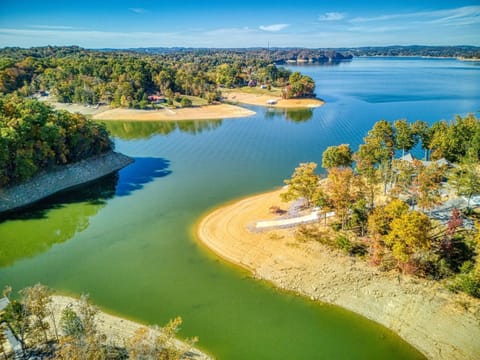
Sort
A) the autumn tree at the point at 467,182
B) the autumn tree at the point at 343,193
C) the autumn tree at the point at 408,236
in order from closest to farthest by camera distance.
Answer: the autumn tree at the point at 408,236
the autumn tree at the point at 467,182
the autumn tree at the point at 343,193

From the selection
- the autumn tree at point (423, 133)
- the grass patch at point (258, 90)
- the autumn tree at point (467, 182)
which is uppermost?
the grass patch at point (258, 90)

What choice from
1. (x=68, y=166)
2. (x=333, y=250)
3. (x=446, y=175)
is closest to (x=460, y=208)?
(x=446, y=175)

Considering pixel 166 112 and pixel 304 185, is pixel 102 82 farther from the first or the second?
pixel 304 185

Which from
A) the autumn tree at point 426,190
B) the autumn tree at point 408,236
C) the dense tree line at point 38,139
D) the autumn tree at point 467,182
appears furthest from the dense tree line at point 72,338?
the autumn tree at point 467,182

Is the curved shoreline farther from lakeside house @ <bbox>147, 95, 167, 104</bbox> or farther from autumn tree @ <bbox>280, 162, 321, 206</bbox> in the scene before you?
lakeside house @ <bbox>147, 95, 167, 104</bbox>

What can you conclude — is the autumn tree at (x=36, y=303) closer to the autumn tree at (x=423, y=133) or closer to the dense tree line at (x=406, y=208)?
the dense tree line at (x=406, y=208)

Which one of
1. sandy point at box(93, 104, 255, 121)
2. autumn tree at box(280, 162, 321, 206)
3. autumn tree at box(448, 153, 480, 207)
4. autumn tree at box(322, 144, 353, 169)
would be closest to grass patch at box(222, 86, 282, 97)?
sandy point at box(93, 104, 255, 121)

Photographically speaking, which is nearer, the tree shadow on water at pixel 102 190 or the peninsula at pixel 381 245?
the peninsula at pixel 381 245
